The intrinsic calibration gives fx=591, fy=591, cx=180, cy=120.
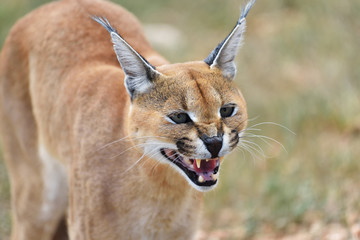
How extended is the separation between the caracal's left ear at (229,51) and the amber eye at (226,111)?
1.00ft

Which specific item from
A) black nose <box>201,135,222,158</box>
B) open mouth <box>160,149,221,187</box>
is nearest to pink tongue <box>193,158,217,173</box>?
open mouth <box>160,149,221,187</box>

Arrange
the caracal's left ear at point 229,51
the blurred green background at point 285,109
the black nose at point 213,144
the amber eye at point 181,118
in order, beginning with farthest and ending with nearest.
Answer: the blurred green background at point 285,109, the caracal's left ear at point 229,51, the amber eye at point 181,118, the black nose at point 213,144

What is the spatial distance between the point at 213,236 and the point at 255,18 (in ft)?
25.8

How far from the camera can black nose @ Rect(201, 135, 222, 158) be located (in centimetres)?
332

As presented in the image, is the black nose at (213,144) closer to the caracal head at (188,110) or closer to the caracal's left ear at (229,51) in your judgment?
the caracal head at (188,110)

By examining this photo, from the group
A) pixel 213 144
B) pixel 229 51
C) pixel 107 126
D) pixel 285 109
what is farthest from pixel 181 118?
pixel 285 109

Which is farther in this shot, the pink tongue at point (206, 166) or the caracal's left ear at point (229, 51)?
the caracal's left ear at point (229, 51)

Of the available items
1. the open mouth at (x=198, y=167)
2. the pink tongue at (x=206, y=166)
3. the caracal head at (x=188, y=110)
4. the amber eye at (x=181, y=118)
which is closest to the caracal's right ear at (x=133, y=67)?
the caracal head at (x=188, y=110)

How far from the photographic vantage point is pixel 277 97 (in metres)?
9.38

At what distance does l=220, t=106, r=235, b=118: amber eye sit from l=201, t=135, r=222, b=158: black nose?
25cm

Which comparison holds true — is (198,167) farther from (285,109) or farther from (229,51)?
(285,109)

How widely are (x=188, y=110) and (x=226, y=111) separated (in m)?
0.26

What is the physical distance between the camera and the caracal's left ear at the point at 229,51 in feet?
12.0

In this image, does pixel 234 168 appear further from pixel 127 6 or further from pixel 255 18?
pixel 127 6
